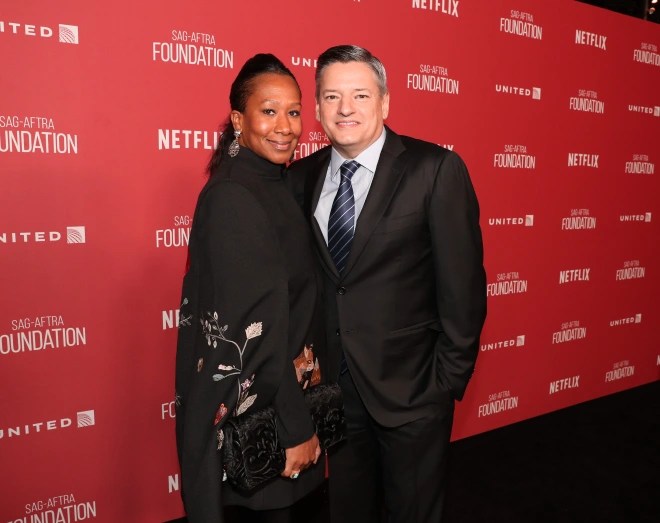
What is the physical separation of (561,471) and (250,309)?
91.6 inches

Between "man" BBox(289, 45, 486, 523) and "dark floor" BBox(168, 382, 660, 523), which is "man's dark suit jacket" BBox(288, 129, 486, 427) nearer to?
"man" BBox(289, 45, 486, 523)

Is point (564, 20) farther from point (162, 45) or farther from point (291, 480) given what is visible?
point (291, 480)

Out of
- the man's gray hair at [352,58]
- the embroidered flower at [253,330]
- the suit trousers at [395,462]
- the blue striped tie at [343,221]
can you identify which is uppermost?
the man's gray hair at [352,58]

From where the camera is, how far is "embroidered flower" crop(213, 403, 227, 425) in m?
1.27

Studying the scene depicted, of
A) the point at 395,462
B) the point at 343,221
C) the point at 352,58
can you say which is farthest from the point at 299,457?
the point at 352,58

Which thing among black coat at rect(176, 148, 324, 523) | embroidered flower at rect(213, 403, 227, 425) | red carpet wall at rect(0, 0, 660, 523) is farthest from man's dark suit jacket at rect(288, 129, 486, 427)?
red carpet wall at rect(0, 0, 660, 523)

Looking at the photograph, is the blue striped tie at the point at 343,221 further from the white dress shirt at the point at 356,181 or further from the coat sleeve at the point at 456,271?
the coat sleeve at the point at 456,271

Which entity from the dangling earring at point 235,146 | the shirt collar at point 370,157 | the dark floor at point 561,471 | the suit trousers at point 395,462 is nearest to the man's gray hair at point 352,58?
the shirt collar at point 370,157

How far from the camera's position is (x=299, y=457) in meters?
1.39

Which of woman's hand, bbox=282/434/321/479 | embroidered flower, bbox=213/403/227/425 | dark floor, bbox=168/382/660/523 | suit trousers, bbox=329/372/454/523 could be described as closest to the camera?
embroidered flower, bbox=213/403/227/425

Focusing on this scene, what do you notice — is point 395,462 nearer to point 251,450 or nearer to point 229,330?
point 251,450

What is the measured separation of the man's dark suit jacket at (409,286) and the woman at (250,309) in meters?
0.23

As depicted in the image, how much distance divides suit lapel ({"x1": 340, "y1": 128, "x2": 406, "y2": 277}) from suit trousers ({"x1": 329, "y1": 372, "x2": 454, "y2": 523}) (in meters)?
0.42

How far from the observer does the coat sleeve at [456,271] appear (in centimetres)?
167
